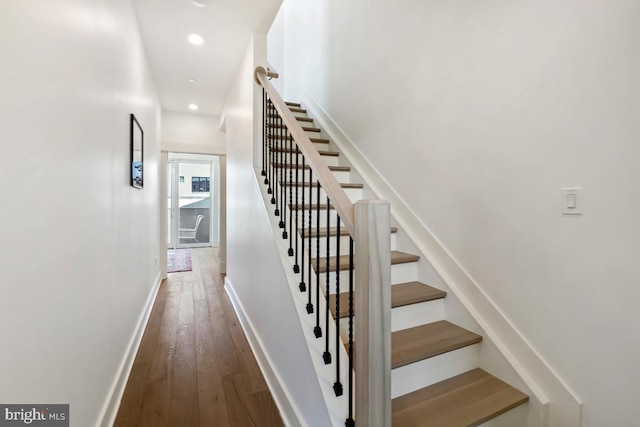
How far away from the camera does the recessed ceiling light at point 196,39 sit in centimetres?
258

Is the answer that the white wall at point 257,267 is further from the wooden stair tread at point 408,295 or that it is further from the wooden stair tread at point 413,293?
the wooden stair tread at point 413,293

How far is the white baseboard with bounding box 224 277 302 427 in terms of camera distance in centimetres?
154

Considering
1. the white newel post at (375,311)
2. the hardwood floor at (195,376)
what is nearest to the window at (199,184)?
the hardwood floor at (195,376)

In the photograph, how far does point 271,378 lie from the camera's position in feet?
6.08

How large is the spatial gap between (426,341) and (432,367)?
13 centimetres

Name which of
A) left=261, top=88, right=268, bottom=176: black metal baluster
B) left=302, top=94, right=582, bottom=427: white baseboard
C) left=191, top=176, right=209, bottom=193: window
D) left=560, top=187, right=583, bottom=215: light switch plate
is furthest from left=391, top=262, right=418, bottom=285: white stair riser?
left=191, top=176, right=209, bottom=193: window

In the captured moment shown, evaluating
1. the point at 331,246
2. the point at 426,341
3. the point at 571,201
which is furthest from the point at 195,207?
the point at 571,201

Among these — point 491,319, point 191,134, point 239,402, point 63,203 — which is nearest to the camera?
point 63,203

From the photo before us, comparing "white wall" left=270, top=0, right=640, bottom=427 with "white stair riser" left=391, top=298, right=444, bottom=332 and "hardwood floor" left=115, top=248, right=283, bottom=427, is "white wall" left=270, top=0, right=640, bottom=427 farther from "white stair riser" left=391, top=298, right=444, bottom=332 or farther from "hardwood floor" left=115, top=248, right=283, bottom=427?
"hardwood floor" left=115, top=248, right=283, bottom=427

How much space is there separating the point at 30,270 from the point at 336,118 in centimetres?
276

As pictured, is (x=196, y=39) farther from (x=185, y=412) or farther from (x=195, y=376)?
(x=185, y=412)

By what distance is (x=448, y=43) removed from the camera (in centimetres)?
187

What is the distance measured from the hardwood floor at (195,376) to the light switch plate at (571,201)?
1803 millimetres

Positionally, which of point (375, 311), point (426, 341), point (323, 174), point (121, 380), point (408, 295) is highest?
point (323, 174)
